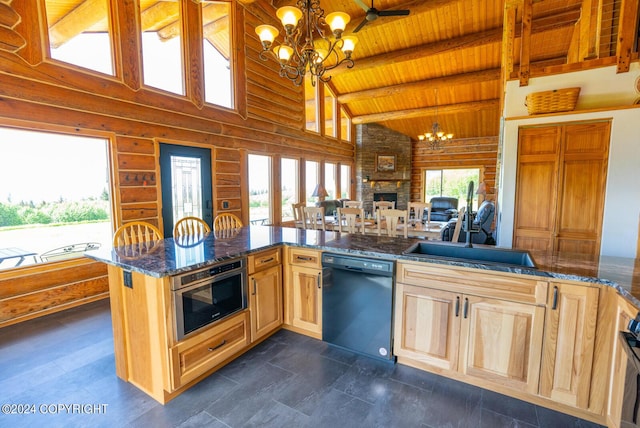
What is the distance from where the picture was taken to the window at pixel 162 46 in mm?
3891

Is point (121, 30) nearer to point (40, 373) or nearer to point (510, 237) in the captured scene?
point (40, 373)

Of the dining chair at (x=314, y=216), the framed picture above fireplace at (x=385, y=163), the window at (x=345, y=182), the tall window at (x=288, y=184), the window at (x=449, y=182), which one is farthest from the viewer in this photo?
the window at (x=449, y=182)

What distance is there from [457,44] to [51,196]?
7416mm

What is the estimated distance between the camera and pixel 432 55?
6.43 metres

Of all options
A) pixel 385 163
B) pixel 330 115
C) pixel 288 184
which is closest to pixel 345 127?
pixel 330 115

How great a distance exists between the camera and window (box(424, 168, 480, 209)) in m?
10.6

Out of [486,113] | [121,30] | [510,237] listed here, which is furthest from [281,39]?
[486,113]

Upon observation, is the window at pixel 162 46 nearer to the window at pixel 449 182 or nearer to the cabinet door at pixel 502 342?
the cabinet door at pixel 502 342

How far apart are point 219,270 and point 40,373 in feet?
5.32

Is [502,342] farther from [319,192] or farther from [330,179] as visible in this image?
[330,179]

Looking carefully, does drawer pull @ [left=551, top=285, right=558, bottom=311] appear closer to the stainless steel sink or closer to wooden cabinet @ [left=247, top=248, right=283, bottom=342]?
the stainless steel sink

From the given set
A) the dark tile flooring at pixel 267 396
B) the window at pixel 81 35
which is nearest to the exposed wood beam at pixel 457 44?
the window at pixel 81 35

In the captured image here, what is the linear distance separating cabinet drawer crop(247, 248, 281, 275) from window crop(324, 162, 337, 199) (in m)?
5.86

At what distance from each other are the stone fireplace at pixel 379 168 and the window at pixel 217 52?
5518 mm
